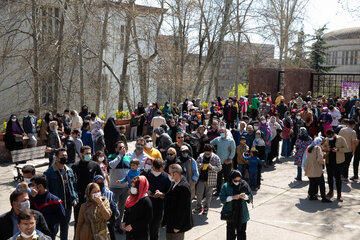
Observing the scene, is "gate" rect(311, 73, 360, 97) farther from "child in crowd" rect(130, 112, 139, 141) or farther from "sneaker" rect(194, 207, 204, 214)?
"sneaker" rect(194, 207, 204, 214)

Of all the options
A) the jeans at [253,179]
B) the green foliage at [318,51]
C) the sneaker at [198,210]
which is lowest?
the sneaker at [198,210]

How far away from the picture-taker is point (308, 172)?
9812mm

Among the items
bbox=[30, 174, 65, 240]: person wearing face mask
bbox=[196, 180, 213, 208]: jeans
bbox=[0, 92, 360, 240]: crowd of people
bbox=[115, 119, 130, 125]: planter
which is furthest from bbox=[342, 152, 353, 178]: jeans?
bbox=[115, 119, 130, 125]: planter

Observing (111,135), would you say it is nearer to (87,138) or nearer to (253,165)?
(87,138)

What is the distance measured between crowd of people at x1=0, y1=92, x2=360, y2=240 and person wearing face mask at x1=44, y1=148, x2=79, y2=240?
0.05ft

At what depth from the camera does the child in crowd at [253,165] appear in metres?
10.6

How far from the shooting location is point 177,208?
20.3ft

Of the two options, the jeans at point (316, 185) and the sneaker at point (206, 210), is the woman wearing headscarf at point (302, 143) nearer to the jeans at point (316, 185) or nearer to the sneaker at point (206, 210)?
the jeans at point (316, 185)

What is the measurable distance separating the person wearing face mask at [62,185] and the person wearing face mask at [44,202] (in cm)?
66

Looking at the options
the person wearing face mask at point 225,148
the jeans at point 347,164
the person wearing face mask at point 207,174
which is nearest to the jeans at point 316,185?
the jeans at point 347,164

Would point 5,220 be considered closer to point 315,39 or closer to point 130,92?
point 130,92

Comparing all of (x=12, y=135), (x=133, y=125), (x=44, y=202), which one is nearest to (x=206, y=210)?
(x=44, y=202)

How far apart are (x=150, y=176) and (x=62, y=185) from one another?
1413 mm

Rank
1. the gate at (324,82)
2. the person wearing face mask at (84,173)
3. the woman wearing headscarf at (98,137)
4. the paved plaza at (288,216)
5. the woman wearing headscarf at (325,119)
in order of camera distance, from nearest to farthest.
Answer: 1. the person wearing face mask at (84,173)
2. the paved plaza at (288,216)
3. the woman wearing headscarf at (98,137)
4. the woman wearing headscarf at (325,119)
5. the gate at (324,82)
